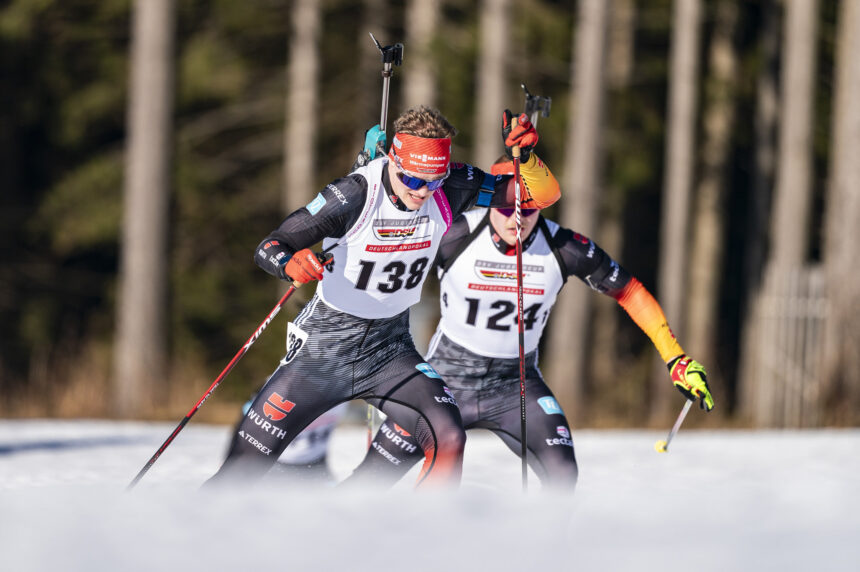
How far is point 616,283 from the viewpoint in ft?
21.1

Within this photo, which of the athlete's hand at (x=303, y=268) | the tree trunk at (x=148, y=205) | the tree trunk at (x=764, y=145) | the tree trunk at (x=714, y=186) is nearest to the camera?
the athlete's hand at (x=303, y=268)

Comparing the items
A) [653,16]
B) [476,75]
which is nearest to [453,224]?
[476,75]

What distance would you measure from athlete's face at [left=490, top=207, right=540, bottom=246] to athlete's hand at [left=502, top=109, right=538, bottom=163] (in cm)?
29

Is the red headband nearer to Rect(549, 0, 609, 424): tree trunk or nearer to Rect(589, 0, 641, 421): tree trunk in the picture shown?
Rect(549, 0, 609, 424): tree trunk

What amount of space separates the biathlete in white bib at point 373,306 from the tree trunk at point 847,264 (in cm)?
786

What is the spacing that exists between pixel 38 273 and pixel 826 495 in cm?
1804

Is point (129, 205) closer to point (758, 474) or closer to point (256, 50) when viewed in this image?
point (758, 474)

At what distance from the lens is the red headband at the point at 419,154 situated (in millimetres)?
5637

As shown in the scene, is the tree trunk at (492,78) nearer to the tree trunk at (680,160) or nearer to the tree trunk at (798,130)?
the tree trunk at (680,160)

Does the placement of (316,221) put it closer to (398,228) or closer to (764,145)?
(398,228)

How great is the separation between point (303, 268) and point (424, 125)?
3.17 feet

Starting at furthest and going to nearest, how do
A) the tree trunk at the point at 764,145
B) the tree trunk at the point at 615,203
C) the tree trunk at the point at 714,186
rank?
the tree trunk at the point at 764,145, the tree trunk at the point at 714,186, the tree trunk at the point at 615,203

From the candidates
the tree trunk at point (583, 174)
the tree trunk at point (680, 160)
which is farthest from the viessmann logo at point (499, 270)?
the tree trunk at point (680, 160)

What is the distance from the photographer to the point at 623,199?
70.8 ft
